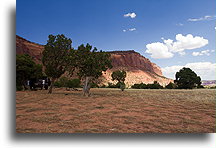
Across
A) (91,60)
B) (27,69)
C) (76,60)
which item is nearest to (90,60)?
(91,60)

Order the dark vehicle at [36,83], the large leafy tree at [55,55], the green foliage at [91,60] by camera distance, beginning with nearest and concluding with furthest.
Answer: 1. the green foliage at [91,60]
2. the large leafy tree at [55,55]
3. the dark vehicle at [36,83]

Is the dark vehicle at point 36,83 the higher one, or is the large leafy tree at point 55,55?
the large leafy tree at point 55,55

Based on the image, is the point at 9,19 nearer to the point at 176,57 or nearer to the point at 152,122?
the point at 152,122

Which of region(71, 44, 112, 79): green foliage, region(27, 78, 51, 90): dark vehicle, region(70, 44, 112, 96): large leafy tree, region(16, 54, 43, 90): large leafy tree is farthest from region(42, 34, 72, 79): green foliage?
region(27, 78, 51, 90): dark vehicle

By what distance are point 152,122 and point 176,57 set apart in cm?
351

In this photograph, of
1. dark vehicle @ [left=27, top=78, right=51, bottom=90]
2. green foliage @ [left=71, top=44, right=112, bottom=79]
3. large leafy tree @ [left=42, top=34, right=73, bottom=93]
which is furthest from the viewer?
dark vehicle @ [left=27, top=78, right=51, bottom=90]

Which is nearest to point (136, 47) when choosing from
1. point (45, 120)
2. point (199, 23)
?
point (199, 23)

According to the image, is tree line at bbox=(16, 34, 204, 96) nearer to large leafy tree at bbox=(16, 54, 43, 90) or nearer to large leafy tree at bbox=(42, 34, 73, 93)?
large leafy tree at bbox=(42, 34, 73, 93)

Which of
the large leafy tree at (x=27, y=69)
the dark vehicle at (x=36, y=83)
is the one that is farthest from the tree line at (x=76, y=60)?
the dark vehicle at (x=36, y=83)

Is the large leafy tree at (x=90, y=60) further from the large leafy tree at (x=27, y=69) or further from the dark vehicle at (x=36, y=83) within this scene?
the dark vehicle at (x=36, y=83)

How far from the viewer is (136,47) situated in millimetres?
7879

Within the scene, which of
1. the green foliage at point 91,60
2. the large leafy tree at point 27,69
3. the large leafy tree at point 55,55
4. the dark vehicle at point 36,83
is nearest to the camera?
the green foliage at point 91,60

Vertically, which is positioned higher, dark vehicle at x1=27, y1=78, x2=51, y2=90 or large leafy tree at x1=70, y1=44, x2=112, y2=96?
large leafy tree at x1=70, y1=44, x2=112, y2=96

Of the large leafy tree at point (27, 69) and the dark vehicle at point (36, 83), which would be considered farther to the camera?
the dark vehicle at point (36, 83)
